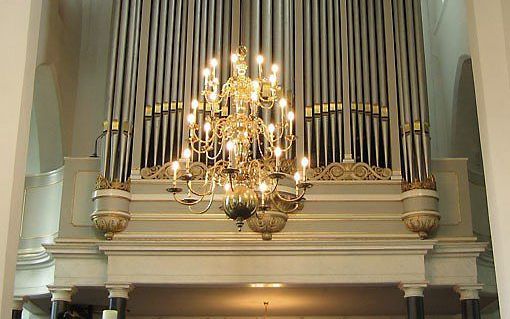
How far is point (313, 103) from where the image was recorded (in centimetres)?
1174

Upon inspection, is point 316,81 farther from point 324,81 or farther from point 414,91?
point 414,91

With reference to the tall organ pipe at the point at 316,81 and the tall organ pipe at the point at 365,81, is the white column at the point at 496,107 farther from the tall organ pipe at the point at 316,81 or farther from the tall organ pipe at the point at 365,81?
the tall organ pipe at the point at 316,81

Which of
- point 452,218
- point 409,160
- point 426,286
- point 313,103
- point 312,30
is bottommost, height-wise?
point 426,286

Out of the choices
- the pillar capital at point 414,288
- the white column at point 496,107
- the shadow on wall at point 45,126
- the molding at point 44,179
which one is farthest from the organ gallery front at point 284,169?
the white column at point 496,107

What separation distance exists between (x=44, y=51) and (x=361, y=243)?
5667 millimetres

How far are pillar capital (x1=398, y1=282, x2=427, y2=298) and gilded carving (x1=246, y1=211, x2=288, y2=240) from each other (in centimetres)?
170

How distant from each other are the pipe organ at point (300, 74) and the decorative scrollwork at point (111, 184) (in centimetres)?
12

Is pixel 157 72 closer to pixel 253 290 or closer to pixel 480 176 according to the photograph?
pixel 253 290

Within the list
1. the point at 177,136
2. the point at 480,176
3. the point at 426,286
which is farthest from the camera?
the point at 480,176

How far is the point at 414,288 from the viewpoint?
1081cm

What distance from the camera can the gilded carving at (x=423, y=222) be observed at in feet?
36.0

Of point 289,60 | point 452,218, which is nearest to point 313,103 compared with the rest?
point 289,60

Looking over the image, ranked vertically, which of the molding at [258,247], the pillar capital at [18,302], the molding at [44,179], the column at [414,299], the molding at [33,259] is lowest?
the column at [414,299]

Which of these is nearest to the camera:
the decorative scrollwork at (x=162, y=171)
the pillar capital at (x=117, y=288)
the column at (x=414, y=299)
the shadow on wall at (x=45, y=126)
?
the column at (x=414, y=299)
